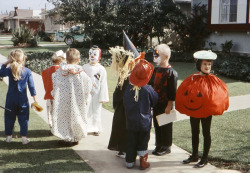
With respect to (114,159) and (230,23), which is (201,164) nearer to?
(114,159)

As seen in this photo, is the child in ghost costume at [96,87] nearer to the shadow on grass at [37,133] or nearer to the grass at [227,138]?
the grass at [227,138]

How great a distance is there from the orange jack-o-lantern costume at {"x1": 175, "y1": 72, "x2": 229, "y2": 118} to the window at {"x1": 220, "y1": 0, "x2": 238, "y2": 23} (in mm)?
14305

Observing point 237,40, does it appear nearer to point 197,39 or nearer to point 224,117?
point 197,39

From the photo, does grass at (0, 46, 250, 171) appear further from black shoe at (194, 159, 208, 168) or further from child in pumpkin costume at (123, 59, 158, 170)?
child in pumpkin costume at (123, 59, 158, 170)

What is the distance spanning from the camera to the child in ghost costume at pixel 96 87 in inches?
223

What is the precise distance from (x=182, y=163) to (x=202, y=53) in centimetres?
161

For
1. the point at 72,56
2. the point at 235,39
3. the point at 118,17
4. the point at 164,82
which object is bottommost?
the point at 164,82

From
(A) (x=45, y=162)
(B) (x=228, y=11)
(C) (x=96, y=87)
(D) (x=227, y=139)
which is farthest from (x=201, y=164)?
(B) (x=228, y=11)

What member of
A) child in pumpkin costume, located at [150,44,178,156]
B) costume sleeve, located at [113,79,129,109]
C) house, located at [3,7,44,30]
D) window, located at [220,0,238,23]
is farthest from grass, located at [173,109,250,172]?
house, located at [3,7,44,30]

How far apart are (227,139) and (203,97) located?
6.07 ft

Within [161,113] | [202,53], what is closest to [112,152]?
[161,113]

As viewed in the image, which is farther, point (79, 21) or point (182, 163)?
point (79, 21)

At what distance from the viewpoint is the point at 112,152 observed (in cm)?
507

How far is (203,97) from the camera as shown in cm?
416
